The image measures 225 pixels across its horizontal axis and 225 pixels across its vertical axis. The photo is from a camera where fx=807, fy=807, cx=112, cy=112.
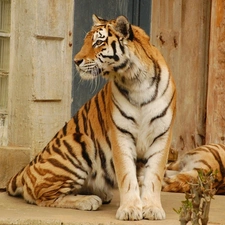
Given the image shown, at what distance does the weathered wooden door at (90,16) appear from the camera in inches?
297

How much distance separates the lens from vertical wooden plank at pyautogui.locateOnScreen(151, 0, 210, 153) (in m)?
8.29

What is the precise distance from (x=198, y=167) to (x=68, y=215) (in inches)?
77.4

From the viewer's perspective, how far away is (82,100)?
7.73m

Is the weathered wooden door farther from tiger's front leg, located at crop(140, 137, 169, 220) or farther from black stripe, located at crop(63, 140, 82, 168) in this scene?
tiger's front leg, located at crop(140, 137, 169, 220)

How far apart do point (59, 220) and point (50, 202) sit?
0.68 metres

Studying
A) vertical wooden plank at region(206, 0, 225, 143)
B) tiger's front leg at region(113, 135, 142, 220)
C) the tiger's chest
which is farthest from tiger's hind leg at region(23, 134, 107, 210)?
vertical wooden plank at region(206, 0, 225, 143)

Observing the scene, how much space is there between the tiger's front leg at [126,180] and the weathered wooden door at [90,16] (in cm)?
135

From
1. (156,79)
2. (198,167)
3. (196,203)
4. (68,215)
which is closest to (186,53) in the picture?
(198,167)

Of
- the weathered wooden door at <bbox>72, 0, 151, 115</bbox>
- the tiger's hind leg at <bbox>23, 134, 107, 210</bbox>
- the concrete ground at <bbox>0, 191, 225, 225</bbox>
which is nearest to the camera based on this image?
the concrete ground at <bbox>0, 191, 225, 225</bbox>

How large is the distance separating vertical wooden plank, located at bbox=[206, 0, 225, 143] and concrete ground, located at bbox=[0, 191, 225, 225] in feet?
4.71

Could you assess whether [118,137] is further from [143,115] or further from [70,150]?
[70,150]

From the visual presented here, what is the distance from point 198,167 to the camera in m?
7.58

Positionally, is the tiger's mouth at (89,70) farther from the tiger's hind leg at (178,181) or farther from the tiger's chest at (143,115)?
the tiger's hind leg at (178,181)

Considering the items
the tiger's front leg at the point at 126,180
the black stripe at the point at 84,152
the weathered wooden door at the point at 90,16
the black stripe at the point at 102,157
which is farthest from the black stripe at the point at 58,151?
the weathered wooden door at the point at 90,16
